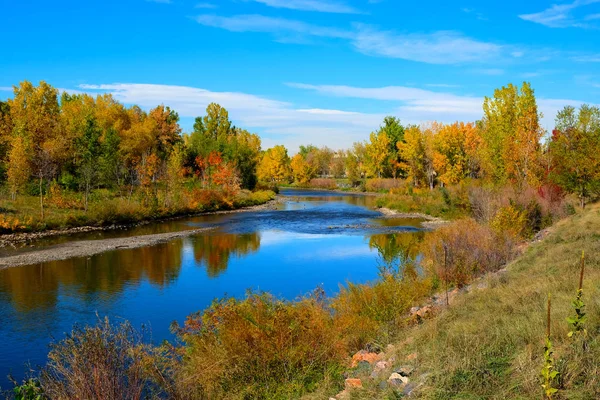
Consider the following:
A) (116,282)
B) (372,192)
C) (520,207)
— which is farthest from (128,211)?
(372,192)

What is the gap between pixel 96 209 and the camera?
35688 mm

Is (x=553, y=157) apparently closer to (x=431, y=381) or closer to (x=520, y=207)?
(x=520, y=207)

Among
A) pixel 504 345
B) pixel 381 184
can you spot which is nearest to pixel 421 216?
pixel 381 184

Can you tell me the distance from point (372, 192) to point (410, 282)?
6770cm

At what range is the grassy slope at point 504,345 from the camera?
5564 millimetres

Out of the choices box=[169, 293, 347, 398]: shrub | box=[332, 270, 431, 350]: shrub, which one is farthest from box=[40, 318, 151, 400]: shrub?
box=[332, 270, 431, 350]: shrub

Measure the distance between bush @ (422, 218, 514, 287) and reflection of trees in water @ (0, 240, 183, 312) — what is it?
10.7m

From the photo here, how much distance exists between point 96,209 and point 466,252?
28648 mm

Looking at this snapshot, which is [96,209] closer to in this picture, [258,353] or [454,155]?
[258,353]

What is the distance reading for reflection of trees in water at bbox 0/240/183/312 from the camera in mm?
17281

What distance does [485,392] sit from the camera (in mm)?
5664

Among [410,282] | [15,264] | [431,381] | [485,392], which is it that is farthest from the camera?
[15,264]

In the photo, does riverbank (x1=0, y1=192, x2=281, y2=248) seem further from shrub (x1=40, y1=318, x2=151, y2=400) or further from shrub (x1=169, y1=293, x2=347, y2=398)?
shrub (x1=40, y1=318, x2=151, y2=400)

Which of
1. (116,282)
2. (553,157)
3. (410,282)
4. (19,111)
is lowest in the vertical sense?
(116,282)
